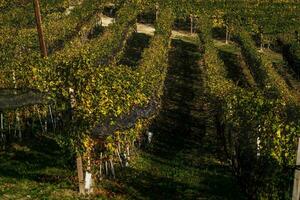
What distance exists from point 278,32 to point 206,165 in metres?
48.9

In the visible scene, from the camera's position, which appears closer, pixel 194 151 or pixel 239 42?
pixel 194 151

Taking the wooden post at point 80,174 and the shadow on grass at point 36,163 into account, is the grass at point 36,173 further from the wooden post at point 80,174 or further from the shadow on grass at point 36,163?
the wooden post at point 80,174

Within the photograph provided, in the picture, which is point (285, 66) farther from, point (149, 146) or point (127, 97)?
point (127, 97)

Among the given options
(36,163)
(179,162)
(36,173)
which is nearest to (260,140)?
(179,162)

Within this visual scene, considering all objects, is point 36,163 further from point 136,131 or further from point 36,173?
point 136,131

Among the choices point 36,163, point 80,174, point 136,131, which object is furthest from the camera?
point 136,131

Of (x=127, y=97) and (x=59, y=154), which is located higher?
(x=127, y=97)

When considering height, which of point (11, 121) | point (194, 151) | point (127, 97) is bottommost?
point (194, 151)

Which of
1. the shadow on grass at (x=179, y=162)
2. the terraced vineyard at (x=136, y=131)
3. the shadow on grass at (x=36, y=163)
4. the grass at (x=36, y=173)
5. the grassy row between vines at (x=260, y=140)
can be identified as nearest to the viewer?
the grassy row between vines at (x=260, y=140)

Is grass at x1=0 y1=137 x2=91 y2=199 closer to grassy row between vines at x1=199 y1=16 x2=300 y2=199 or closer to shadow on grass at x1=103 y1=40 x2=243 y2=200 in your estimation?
shadow on grass at x1=103 y1=40 x2=243 y2=200

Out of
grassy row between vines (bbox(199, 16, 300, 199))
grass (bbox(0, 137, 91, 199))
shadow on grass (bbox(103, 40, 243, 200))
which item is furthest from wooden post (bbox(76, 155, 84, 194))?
grassy row between vines (bbox(199, 16, 300, 199))

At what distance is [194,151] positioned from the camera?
1361 inches

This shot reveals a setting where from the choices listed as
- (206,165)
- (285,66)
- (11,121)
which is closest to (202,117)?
(206,165)

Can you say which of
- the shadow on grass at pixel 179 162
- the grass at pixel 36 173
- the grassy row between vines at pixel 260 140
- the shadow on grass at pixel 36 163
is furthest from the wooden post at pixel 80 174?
the grassy row between vines at pixel 260 140
